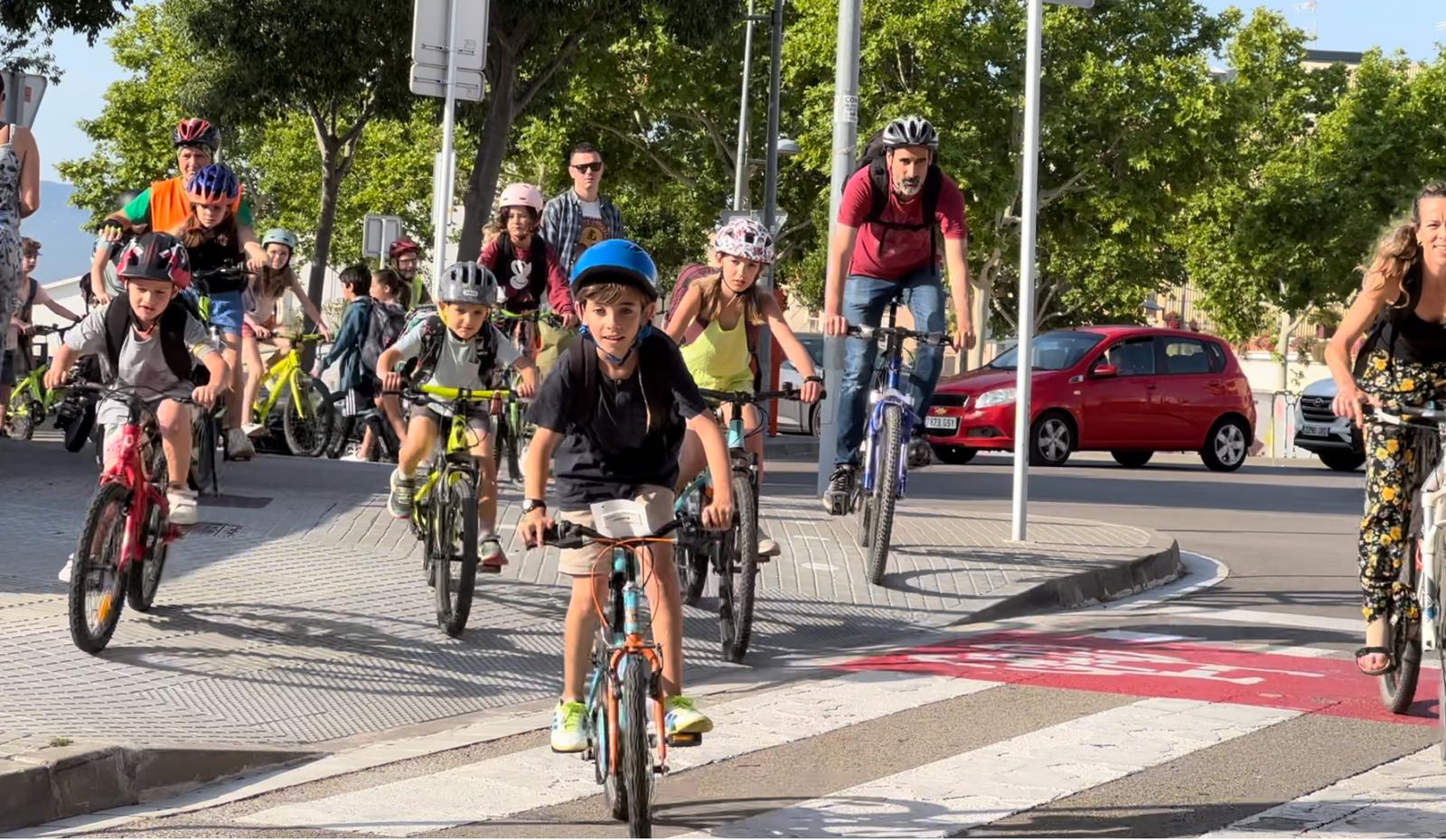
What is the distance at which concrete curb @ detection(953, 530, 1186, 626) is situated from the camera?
10.8 meters

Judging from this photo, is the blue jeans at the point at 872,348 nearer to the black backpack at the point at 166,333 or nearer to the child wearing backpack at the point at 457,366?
the child wearing backpack at the point at 457,366

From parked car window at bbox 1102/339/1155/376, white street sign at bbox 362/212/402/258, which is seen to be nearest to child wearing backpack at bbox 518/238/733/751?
white street sign at bbox 362/212/402/258

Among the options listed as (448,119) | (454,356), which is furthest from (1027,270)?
(454,356)

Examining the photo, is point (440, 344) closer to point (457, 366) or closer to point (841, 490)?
point (457, 366)

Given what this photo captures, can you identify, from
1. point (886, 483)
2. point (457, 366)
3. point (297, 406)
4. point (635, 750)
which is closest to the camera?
point (635, 750)

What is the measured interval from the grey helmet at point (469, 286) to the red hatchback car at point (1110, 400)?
14538mm

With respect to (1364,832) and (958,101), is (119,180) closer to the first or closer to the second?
(958,101)

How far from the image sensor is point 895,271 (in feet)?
35.7

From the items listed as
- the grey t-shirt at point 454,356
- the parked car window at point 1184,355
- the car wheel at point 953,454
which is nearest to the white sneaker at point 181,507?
the grey t-shirt at point 454,356

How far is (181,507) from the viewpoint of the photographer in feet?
28.1

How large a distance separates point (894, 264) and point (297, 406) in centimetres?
855

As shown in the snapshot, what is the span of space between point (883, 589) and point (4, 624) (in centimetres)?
439

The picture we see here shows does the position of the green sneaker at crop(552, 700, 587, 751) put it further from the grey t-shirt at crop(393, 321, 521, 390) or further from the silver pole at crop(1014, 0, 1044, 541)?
the silver pole at crop(1014, 0, 1044, 541)

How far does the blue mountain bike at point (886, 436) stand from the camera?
34.3 feet
